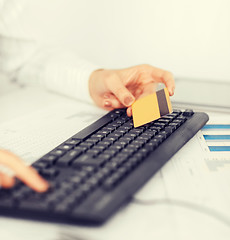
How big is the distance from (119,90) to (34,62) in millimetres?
363

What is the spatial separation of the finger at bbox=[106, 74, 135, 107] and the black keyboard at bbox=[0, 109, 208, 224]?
0.06 m

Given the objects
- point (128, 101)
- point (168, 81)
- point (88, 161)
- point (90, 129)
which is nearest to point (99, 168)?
point (88, 161)

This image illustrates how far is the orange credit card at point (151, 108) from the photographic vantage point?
0.58 m

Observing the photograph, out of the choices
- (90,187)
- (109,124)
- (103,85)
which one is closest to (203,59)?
(103,85)

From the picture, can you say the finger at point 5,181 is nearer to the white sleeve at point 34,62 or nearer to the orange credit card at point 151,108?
the orange credit card at point 151,108

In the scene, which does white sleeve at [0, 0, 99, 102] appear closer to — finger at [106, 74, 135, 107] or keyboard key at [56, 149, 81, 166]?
finger at [106, 74, 135, 107]

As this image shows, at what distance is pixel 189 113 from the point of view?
2.04 feet

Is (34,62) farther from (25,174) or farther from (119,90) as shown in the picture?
(25,174)

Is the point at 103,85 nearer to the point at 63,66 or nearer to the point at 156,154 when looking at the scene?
the point at 63,66

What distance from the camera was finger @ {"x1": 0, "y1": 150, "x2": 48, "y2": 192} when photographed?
0.38 meters

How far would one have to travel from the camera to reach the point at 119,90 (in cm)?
68

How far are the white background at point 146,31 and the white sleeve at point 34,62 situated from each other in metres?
0.05

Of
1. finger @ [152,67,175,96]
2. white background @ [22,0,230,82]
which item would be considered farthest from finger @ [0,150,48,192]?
white background @ [22,0,230,82]

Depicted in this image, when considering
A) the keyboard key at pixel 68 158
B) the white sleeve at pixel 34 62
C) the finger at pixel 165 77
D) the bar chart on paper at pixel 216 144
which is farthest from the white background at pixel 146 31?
the keyboard key at pixel 68 158
